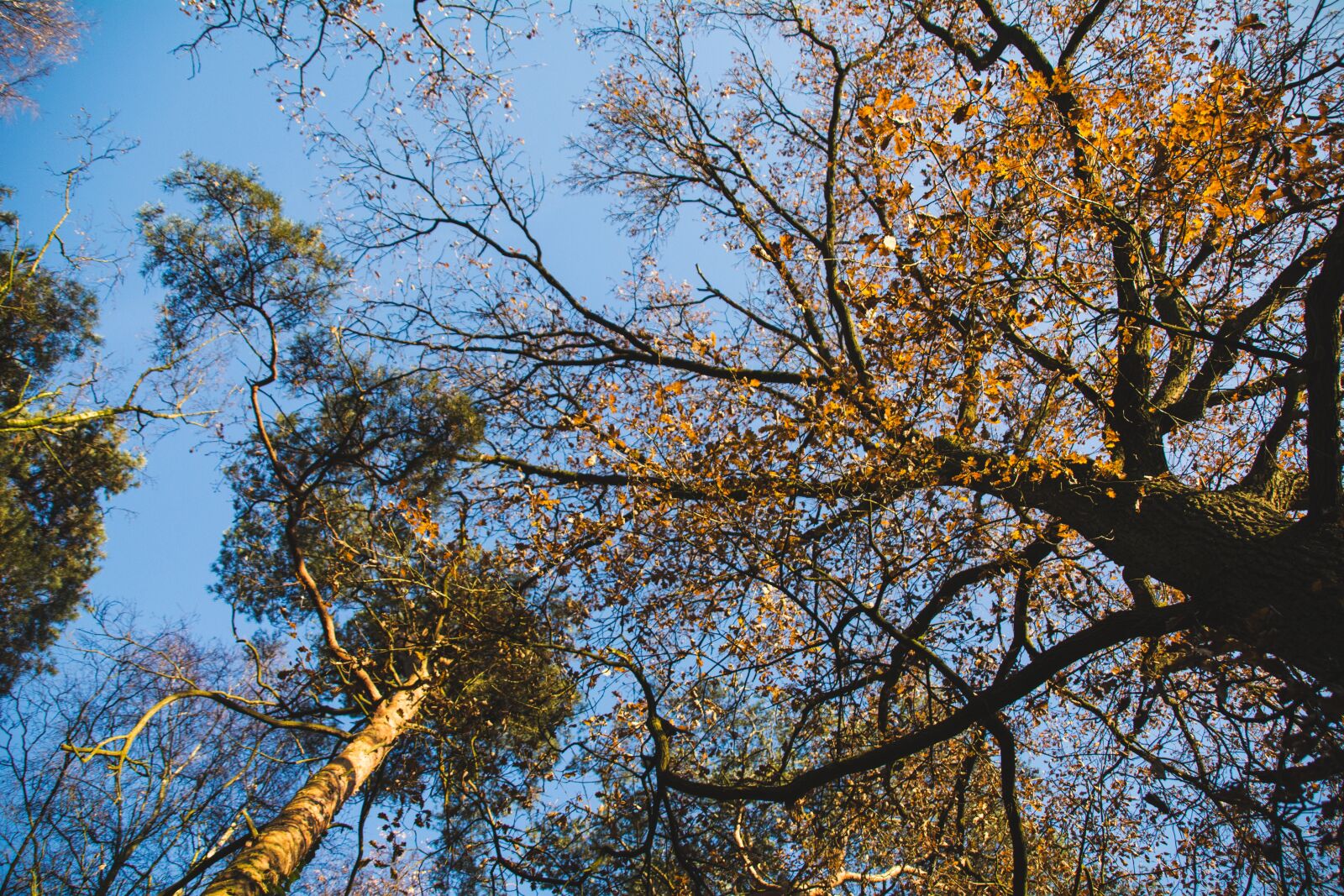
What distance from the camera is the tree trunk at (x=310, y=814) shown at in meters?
3.47

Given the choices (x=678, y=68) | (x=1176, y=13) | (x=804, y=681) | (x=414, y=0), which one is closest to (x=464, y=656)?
(x=804, y=681)

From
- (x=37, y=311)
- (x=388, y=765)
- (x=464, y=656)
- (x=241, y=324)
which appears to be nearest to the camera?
(x=464, y=656)

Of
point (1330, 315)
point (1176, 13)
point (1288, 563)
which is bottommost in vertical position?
point (1288, 563)

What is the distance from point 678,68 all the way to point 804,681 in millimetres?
7617

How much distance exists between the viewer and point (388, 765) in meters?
7.89

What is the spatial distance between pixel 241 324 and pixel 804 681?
20.8 ft

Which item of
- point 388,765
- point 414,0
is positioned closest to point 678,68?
point 414,0

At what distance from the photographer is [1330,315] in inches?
110

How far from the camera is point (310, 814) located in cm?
422

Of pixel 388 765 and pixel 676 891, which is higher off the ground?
pixel 388 765

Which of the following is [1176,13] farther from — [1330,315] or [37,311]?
[37,311]

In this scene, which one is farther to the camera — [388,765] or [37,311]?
[37,311]

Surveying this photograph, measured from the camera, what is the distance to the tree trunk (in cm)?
347

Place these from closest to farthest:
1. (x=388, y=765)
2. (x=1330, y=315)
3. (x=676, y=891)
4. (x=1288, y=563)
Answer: (x=1330, y=315)
(x=1288, y=563)
(x=676, y=891)
(x=388, y=765)
